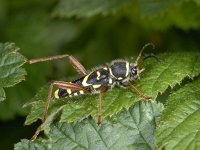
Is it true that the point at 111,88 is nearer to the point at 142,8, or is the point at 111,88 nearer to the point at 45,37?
the point at 142,8

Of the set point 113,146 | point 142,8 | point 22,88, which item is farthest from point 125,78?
point 22,88

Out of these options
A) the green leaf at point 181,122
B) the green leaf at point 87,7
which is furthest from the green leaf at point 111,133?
the green leaf at point 87,7

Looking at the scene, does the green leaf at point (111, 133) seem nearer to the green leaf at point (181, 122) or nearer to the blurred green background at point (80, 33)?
the green leaf at point (181, 122)

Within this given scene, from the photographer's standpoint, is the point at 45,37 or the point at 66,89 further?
the point at 45,37

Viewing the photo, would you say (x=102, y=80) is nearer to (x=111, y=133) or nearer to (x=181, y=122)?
(x=111, y=133)

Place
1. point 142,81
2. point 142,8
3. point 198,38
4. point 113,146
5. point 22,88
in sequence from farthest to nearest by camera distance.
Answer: point 198,38 → point 22,88 → point 142,8 → point 142,81 → point 113,146

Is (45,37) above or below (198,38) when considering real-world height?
above
